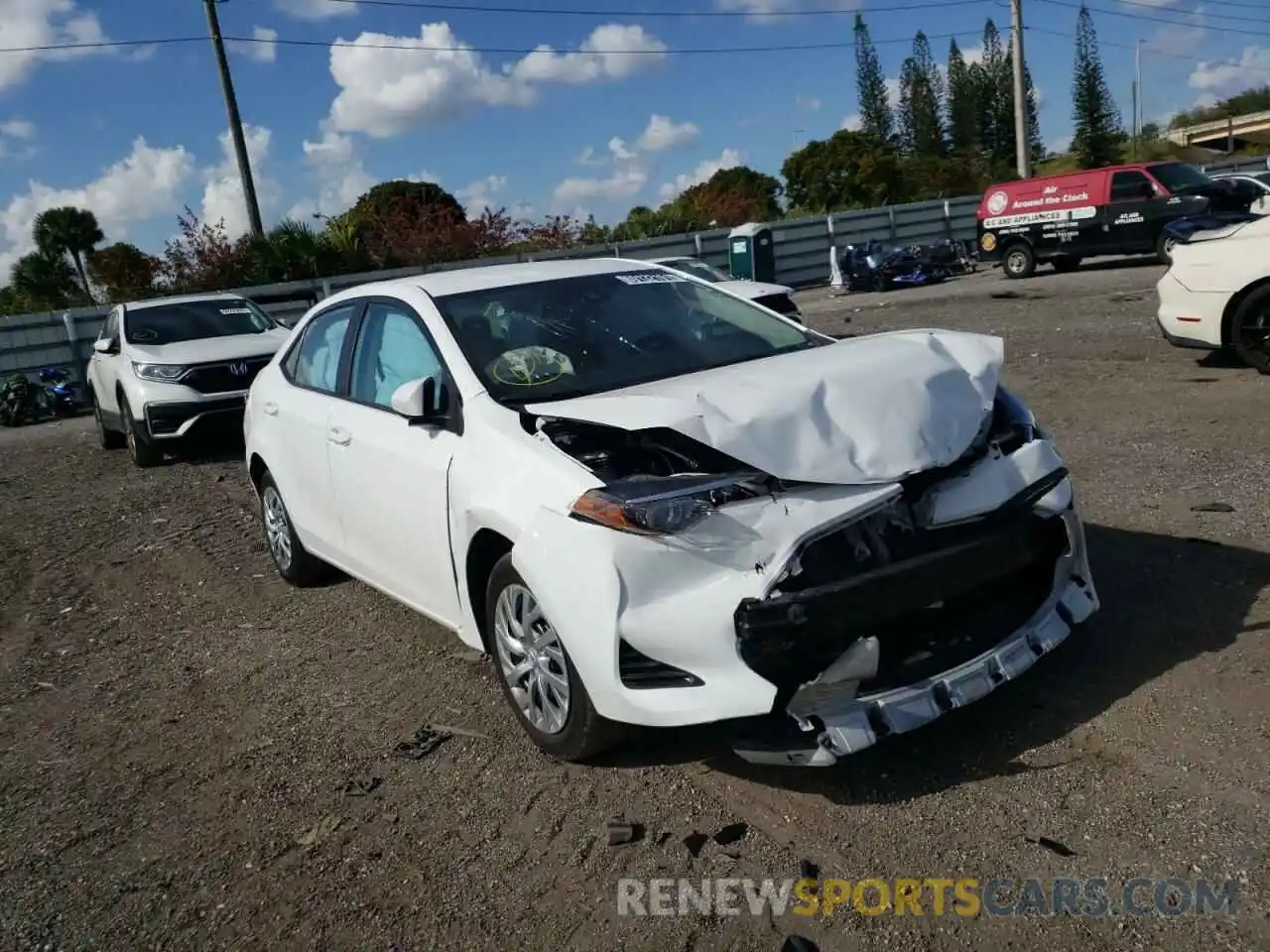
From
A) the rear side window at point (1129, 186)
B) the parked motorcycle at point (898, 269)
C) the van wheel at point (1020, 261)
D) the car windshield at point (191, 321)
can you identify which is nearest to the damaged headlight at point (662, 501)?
the car windshield at point (191, 321)

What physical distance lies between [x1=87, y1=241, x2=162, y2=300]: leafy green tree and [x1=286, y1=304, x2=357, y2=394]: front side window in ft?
67.3

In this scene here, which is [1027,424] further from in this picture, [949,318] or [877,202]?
[877,202]

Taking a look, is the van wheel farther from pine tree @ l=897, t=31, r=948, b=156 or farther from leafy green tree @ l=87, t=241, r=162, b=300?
pine tree @ l=897, t=31, r=948, b=156

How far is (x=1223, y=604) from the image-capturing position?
4.38 m

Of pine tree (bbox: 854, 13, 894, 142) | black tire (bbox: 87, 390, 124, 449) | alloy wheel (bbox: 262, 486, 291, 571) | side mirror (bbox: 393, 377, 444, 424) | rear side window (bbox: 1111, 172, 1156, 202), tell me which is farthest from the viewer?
pine tree (bbox: 854, 13, 894, 142)

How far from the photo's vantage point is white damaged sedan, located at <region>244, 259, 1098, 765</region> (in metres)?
3.24

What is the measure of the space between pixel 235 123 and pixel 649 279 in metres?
22.6

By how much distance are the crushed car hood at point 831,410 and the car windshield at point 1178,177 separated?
19.8 m

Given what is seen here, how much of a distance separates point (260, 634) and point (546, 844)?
2.79 meters

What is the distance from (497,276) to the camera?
4941mm

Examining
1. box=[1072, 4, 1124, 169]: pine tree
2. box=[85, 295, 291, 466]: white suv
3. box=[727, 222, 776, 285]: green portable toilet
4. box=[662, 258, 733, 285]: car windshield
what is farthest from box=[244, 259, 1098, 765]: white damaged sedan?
box=[1072, 4, 1124, 169]: pine tree

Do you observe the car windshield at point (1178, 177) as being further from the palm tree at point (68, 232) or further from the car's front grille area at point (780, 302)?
the palm tree at point (68, 232)

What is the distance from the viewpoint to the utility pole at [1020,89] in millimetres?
34219

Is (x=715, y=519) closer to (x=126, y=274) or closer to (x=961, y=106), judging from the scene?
(x=126, y=274)
